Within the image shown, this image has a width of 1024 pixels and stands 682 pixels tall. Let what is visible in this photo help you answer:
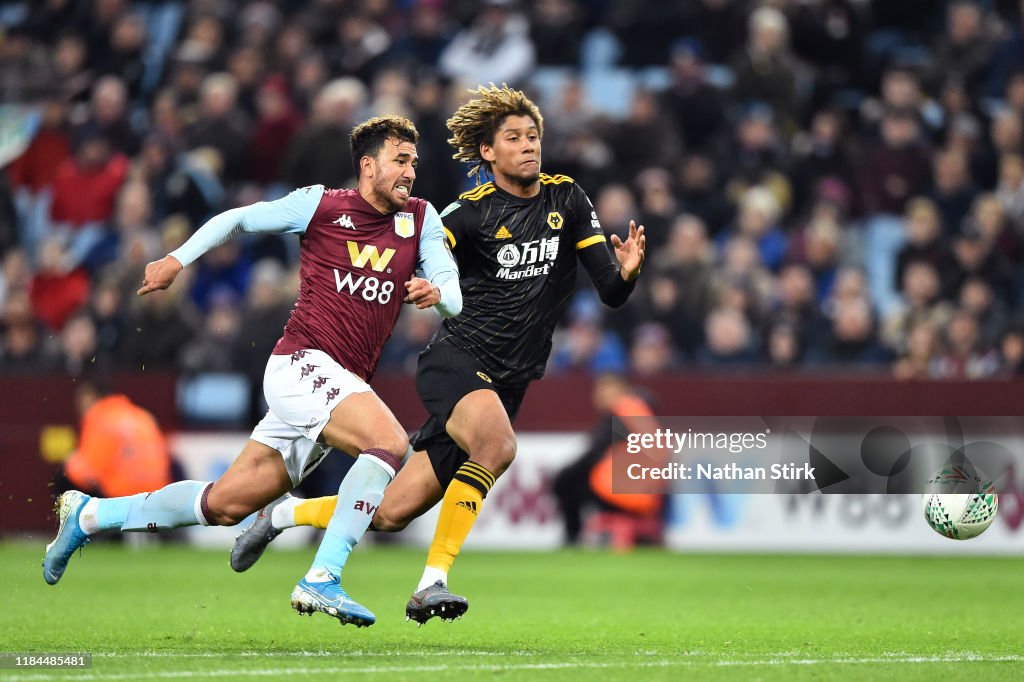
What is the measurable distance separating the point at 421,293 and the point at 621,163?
9.53 m

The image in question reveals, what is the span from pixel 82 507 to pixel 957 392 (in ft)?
28.8

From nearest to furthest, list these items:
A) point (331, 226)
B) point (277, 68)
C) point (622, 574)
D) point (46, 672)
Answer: point (46, 672)
point (331, 226)
point (622, 574)
point (277, 68)

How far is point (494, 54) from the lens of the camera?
57.2 feet

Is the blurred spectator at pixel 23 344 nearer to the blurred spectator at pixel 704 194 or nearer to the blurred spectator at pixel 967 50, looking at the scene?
the blurred spectator at pixel 704 194

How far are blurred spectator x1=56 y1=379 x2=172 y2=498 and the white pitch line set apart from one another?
773cm

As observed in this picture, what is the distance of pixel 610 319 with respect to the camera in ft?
51.4

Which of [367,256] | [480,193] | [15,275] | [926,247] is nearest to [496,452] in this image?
[367,256]

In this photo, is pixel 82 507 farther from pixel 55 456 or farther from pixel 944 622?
pixel 55 456

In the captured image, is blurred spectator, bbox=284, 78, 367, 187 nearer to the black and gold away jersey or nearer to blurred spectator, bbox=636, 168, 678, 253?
blurred spectator, bbox=636, 168, 678, 253

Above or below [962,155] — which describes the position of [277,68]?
above

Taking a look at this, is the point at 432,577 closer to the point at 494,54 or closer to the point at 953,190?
the point at 953,190

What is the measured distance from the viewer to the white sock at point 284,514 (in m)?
8.29

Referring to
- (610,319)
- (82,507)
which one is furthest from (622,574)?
(82,507)

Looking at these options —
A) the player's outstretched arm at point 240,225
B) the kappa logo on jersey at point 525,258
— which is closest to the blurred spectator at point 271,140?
the kappa logo on jersey at point 525,258
